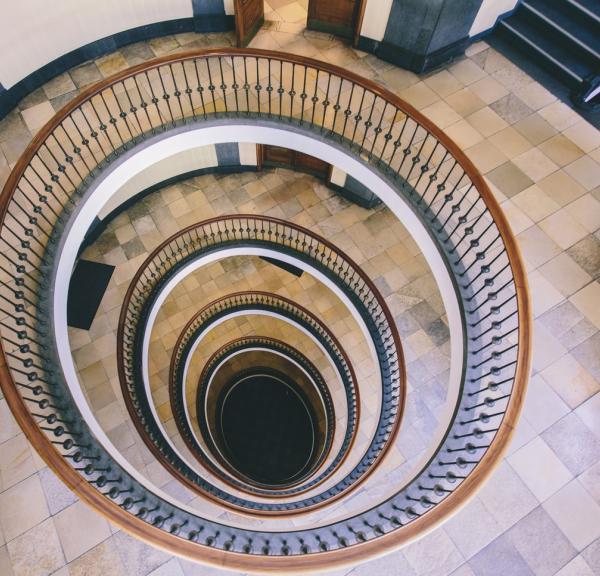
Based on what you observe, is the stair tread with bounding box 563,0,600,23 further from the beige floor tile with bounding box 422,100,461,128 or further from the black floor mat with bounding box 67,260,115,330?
the black floor mat with bounding box 67,260,115,330

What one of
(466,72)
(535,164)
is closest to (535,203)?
(535,164)

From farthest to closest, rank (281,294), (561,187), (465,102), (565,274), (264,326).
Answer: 1. (264,326)
2. (281,294)
3. (465,102)
4. (561,187)
5. (565,274)

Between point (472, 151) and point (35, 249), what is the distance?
5.97 metres

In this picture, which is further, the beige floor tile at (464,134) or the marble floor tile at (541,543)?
the beige floor tile at (464,134)

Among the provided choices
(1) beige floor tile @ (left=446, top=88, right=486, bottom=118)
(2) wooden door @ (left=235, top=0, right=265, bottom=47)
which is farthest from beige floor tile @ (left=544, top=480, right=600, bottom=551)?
(2) wooden door @ (left=235, top=0, right=265, bottom=47)

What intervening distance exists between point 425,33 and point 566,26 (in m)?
2.35

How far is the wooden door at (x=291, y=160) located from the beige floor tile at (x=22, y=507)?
6091 mm

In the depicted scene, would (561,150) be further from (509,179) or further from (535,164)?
(509,179)

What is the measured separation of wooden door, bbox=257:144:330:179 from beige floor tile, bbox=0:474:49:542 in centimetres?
609

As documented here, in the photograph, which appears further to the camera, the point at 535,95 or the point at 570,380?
the point at 535,95

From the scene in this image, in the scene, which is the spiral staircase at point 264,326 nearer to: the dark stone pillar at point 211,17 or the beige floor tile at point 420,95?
the beige floor tile at point 420,95

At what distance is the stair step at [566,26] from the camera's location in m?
6.78

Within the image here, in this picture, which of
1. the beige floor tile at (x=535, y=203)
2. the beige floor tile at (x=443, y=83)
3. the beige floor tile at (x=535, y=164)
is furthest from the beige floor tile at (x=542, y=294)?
the beige floor tile at (x=443, y=83)

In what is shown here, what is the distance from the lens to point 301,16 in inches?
310
